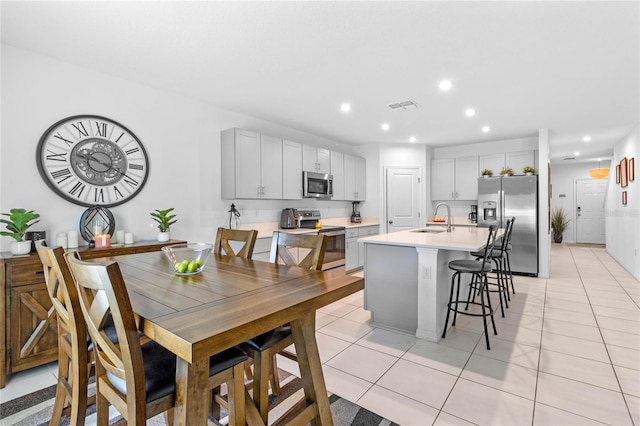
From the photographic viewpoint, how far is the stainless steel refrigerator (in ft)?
17.2

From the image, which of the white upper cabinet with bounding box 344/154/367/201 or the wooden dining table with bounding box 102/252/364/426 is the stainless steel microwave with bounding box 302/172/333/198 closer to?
the white upper cabinet with bounding box 344/154/367/201

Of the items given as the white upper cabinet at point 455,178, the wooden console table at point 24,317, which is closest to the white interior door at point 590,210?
the white upper cabinet at point 455,178

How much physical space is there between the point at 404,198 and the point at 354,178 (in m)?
1.12

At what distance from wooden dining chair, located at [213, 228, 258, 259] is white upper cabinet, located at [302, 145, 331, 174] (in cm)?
265

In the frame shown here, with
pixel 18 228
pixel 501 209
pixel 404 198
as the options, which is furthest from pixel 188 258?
pixel 501 209

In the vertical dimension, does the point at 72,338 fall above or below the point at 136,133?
below

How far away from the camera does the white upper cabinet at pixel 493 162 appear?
595 centimetres

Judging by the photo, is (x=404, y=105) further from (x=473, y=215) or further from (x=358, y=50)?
(x=473, y=215)

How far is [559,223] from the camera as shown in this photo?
935 cm

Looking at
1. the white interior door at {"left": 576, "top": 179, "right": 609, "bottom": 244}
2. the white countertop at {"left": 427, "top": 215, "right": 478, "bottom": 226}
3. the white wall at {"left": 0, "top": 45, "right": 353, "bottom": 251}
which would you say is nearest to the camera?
the white wall at {"left": 0, "top": 45, "right": 353, "bottom": 251}

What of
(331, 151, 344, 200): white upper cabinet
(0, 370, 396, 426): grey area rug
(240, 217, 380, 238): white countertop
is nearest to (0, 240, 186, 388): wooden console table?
(0, 370, 396, 426): grey area rug

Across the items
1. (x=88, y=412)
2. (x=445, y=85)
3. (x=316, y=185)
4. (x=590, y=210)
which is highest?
(x=445, y=85)

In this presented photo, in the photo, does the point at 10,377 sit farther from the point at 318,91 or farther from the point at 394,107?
the point at 394,107

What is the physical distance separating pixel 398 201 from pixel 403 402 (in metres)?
4.75
